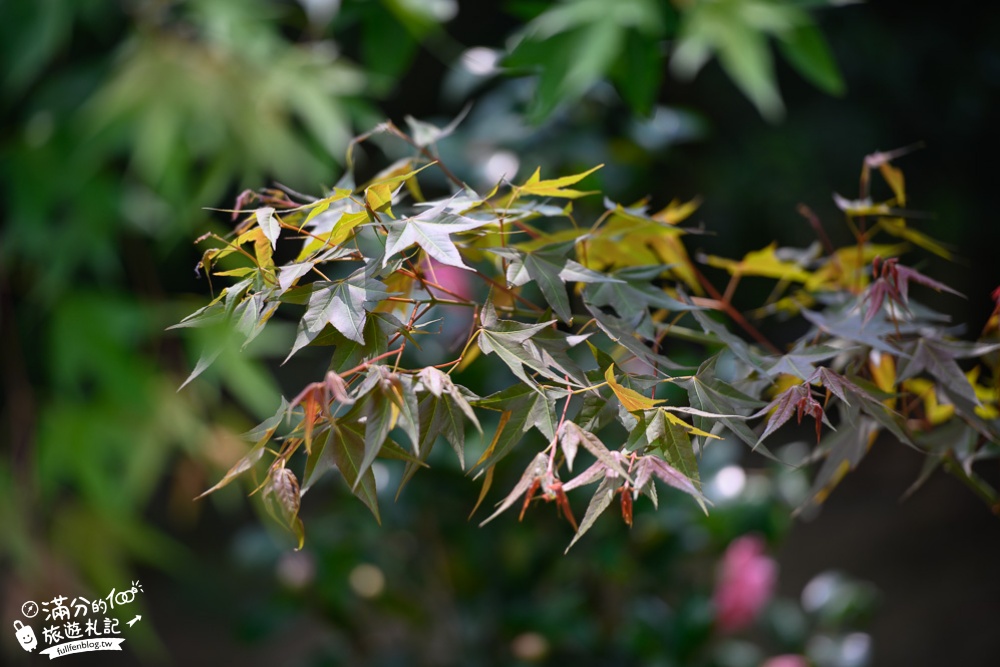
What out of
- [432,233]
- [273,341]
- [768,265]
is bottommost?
[273,341]

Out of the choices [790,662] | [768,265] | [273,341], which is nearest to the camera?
[768,265]

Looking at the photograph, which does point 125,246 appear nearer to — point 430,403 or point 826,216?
point 430,403

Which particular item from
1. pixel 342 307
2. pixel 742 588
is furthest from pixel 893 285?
pixel 742 588

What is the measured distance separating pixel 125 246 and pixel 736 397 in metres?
1.29

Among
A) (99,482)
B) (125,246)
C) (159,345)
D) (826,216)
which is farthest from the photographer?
(826,216)

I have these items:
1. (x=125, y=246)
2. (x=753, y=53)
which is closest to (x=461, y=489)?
Answer: (x=753, y=53)

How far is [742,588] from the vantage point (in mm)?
Answer: 847

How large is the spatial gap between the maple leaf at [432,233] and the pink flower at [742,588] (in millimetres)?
636

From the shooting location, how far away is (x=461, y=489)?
89 centimetres

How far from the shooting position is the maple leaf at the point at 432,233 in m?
0.30

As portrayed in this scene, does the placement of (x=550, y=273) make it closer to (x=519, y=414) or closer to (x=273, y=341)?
(x=519, y=414)

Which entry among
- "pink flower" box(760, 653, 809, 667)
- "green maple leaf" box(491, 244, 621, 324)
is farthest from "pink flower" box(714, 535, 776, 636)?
"green maple leaf" box(491, 244, 621, 324)

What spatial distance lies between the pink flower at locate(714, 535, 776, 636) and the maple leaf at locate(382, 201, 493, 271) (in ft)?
2.09

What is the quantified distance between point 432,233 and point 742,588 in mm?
650
